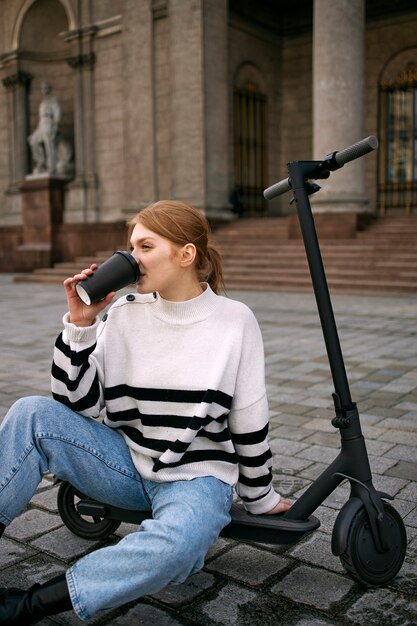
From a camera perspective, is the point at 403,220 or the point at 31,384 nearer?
the point at 31,384

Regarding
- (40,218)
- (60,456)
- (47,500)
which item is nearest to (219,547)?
(60,456)

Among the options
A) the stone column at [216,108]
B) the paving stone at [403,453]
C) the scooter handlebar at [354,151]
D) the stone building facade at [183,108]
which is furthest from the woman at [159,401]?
the stone column at [216,108]

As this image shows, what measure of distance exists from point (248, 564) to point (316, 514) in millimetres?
563

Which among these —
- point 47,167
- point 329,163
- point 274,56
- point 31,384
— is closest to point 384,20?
point 274,56

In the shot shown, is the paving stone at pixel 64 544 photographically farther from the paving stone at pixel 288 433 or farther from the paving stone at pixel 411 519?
the paving stone at pixel 288 433

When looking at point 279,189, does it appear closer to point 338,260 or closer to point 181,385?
point 181,385

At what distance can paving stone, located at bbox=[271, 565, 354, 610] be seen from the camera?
2119 millimetres

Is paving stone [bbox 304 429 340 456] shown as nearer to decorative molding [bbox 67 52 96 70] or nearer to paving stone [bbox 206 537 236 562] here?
paving stone [bbox 206 537 236 562]

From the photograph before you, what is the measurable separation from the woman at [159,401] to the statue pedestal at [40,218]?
16.6 m

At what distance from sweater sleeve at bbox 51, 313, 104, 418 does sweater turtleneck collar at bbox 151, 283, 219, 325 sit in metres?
0.22

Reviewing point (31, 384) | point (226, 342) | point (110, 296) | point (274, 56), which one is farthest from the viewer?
point (274, 56)

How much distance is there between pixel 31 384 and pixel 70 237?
537 inches

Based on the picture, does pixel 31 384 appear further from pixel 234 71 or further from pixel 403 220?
pixel 234 71

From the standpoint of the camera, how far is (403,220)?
49.1 ft
